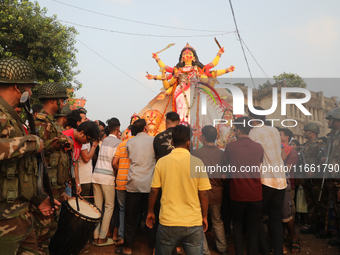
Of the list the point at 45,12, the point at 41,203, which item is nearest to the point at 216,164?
the point at 41,203

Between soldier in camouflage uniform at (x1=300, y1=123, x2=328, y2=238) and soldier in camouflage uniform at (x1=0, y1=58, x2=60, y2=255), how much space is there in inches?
186

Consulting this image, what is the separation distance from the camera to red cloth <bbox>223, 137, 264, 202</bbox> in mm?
3611

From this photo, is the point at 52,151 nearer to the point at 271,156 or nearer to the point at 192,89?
the point at 271,156

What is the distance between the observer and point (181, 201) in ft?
9.24

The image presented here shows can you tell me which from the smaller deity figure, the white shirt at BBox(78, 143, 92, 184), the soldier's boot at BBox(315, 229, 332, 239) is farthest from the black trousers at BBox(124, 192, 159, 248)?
the smaller deity figure

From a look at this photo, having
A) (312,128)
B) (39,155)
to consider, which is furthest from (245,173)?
(312,128)

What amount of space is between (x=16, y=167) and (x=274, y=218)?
10.6ft

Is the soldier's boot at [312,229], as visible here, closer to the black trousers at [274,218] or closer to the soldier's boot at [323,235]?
the soldier's boot at [323,235]

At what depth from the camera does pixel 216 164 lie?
4.14 meters

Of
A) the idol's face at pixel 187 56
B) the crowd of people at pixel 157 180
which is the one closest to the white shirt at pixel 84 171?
the crowd of people at pixel 157 180

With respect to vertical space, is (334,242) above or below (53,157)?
below

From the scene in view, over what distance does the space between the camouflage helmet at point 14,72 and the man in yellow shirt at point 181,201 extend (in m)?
1.45

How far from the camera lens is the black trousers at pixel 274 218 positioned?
12.5ft

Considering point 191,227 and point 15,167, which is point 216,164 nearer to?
point 191,227
